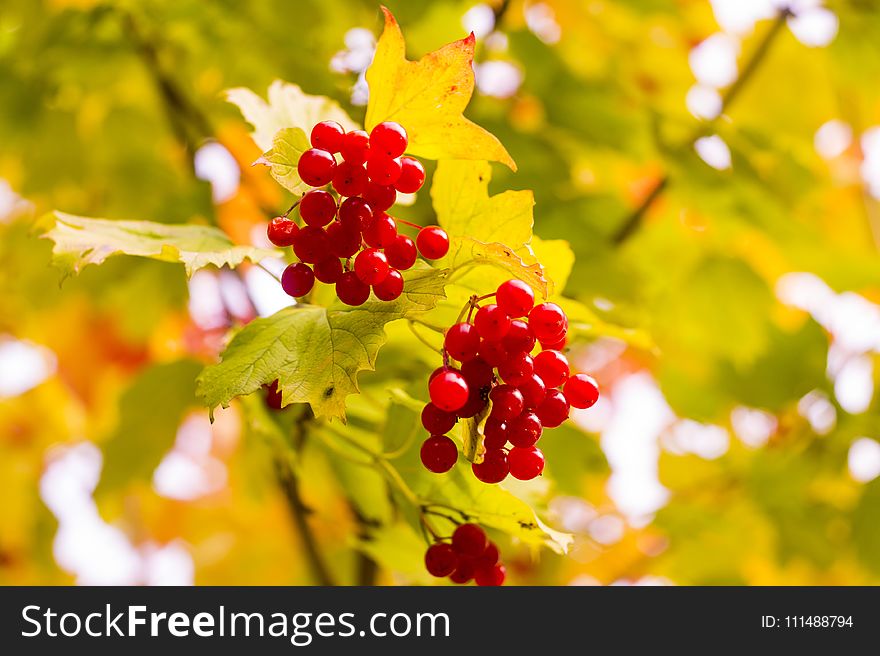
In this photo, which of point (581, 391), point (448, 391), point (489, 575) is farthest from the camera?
point (489, 575)

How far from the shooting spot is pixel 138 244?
2.73 feet

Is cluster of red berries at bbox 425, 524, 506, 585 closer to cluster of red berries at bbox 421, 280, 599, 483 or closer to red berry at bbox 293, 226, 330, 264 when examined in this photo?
cluster of red berries at bbox 421, 280, 599, 483

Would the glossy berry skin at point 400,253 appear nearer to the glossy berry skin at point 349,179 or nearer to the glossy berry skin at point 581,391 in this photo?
the glossy berry skin at point 349,179

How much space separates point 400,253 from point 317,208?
0.28 ft

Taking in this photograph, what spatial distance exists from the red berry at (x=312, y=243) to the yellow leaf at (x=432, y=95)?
0.43 ft

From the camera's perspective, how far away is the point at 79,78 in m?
1.50

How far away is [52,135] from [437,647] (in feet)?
4.03

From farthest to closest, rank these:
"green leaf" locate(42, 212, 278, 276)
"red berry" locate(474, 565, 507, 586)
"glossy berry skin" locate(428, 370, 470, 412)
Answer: "red berry" locate(474, 565, 507, 586) → "green leaf" locate(42, 212, 278, 276) → "glossy berry skin" locate(428, 370, 470, 412)

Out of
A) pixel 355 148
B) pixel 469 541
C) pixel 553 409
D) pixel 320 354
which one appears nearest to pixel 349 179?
pixel 355 148

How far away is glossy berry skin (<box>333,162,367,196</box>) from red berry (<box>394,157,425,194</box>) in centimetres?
4

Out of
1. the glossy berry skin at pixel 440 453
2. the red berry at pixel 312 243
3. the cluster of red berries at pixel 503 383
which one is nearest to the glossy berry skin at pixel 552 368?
the cluster of red berries at pixel 503 383

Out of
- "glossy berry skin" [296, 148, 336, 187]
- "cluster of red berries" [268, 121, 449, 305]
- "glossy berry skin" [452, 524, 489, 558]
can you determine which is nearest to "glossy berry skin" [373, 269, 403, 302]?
"cluster of red berries" [268, 121, 449, 305]

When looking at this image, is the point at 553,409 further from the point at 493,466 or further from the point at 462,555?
the point at 462,555

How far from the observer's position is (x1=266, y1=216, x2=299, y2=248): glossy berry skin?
0.76 m
